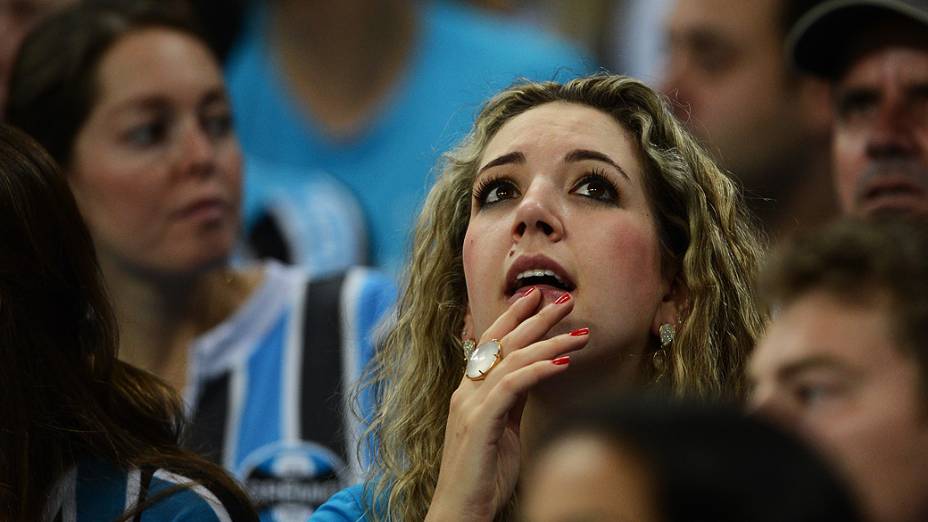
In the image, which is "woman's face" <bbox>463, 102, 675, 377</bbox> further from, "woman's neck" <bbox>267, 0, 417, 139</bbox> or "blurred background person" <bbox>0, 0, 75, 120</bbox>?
"blurred background person" <bbox>0, 0, 75, 120</bbox>

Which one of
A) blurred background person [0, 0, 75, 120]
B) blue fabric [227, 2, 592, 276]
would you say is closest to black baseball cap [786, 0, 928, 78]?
blue fabric [227, 2, 592, 276]

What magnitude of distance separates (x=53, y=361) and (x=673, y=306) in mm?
1157

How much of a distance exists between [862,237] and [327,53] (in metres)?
3.74

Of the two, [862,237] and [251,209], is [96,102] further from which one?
[862,237]

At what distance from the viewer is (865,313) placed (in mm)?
1686

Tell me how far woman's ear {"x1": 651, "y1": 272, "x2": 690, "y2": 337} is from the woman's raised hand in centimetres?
26

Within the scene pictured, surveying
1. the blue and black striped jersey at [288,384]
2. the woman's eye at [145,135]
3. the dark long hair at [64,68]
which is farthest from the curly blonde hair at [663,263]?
the dark long hair at [64,68]

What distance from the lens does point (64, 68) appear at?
422 centimetres

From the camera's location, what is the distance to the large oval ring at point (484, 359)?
2.59 m

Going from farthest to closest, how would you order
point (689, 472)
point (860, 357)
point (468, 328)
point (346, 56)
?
point (346, 56)
point (468, 328)
point (860, 357)
point (689, 472)

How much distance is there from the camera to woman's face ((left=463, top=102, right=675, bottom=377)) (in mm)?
2652

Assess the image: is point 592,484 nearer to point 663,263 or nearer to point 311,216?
point 663,263

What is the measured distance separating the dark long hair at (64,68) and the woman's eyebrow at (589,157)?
1892mm

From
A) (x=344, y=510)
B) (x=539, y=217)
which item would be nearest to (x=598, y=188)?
(x=539, y=217)
